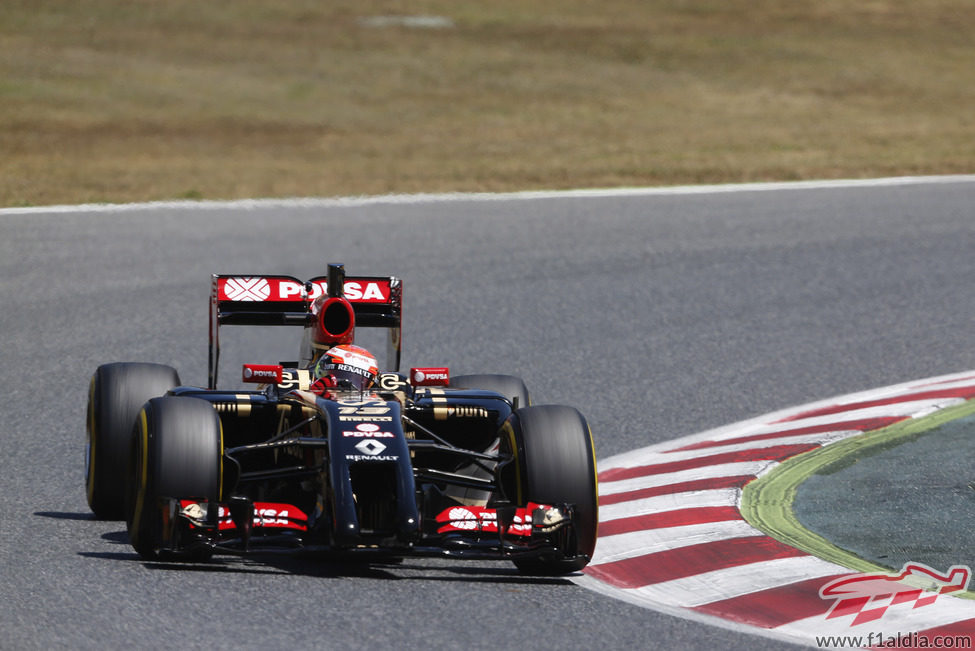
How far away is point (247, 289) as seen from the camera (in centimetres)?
812

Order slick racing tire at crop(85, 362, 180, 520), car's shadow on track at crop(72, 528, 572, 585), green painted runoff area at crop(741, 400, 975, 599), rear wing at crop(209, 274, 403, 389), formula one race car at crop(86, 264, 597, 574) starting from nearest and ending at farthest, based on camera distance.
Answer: formula one race car at crop(86, 264, 597, 574), car's shadow on track at crop(72, 528, 572, 585), green painted runoff area at crop(741, 400, 975, 599), slick racing tire at crop(85, 362, 180, 520), rear wing at crop(209, 274, 403, 389)

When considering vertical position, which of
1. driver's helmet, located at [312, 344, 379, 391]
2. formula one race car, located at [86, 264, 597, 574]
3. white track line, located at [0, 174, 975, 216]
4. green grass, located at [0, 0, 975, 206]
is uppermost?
green grass, located at [0, 0, 975, 206]

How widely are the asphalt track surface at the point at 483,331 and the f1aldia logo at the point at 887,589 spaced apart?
Answer: 56 cm

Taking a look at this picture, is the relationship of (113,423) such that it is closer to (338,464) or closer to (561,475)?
(338,464)

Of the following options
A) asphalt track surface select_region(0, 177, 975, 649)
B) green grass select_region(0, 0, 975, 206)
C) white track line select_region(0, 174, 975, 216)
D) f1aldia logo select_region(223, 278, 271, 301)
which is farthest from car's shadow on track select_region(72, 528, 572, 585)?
Result: green grass select_region(0, 0, 975, 206)

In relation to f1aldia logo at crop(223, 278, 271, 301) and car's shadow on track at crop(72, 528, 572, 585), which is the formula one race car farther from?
f1aldia logo at crop(223, 278, 271, 301)

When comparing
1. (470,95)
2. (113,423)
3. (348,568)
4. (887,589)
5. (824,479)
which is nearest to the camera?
(887,589)

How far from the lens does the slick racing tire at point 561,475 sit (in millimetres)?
6414

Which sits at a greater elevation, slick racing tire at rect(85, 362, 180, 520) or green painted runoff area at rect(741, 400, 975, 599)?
slick racing tire at rect(85, 362, 180, 520)

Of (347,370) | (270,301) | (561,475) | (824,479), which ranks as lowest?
(824,479)

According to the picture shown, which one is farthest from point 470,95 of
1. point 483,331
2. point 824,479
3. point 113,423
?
point 113,423

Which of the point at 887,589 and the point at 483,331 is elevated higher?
the point at 483,331

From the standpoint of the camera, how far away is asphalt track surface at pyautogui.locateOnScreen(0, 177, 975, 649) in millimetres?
5676

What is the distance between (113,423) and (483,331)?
16.6 feet
